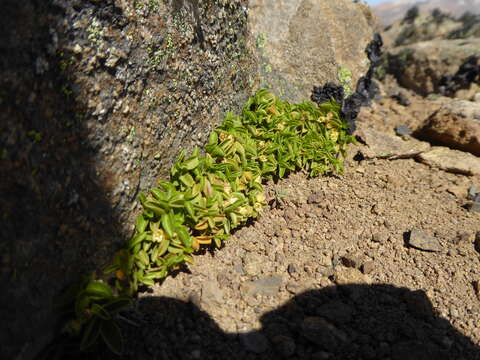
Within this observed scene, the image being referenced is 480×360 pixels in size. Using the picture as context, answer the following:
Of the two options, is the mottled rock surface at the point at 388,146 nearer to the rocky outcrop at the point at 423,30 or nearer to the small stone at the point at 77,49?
the small stone at the point at 77,49

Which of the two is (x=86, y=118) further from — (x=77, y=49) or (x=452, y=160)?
(x=452, y=160)

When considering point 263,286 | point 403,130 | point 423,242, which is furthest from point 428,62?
point 263,286

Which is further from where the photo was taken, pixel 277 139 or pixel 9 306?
pixel 277 139

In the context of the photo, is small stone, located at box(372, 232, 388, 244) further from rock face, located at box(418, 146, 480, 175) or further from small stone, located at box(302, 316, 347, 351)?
rock face, located at box(418, 146, 480, 175)

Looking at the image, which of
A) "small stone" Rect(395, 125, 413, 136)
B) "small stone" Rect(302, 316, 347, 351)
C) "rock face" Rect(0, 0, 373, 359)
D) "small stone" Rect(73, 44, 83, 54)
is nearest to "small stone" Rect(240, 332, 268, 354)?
"small stone" Rect(302, 316, 347, 351)

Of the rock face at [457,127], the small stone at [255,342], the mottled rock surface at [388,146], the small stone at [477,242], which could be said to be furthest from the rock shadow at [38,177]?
the rock face at [457,127]

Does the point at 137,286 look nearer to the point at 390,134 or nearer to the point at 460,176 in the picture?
the point at 460,176

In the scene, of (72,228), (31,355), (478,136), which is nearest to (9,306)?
(31,355)
